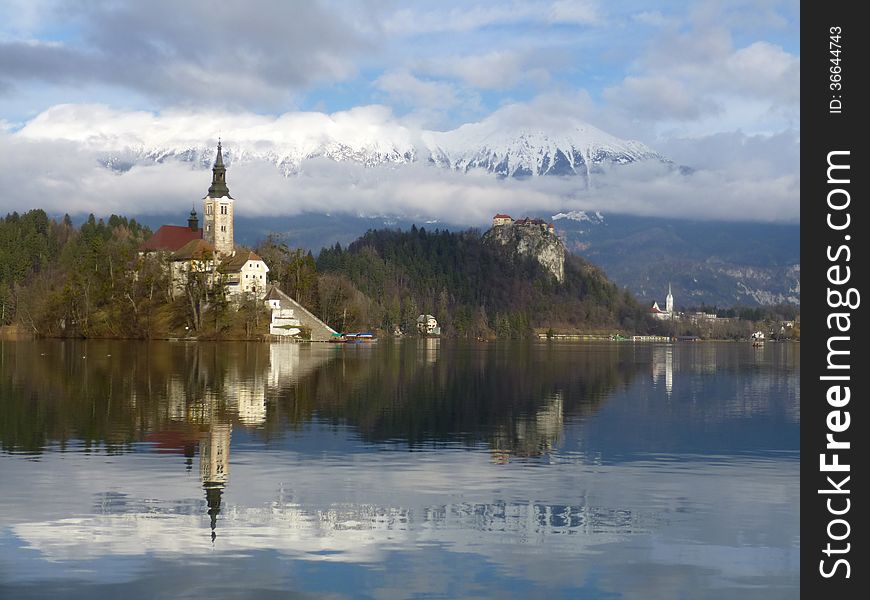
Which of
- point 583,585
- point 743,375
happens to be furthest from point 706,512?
point 743,375

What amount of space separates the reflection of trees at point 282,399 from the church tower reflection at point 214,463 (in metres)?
0.75

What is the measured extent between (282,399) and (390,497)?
30.6 meters

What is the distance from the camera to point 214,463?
36219mm

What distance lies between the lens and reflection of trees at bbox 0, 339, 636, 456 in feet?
146

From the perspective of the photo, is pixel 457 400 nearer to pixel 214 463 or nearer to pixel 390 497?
pixel 214 463

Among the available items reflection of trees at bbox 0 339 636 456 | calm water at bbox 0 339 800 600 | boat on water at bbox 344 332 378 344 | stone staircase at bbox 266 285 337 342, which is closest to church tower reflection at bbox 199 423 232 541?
calm water at bbox 0 339 800 600

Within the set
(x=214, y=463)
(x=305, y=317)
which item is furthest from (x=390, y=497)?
(x=305, y=317)

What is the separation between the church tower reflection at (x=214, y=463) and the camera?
29.3m

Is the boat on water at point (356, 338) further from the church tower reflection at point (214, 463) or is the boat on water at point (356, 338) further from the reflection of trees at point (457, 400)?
the church tower reflection at point (214, 463)

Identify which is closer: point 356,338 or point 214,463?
point 214,463

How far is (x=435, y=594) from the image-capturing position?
70.3 feet

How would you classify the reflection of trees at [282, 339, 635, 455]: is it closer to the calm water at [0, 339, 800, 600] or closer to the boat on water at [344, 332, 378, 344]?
the calm water at [0, 339, 800, 600]

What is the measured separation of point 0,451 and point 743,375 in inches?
3055
